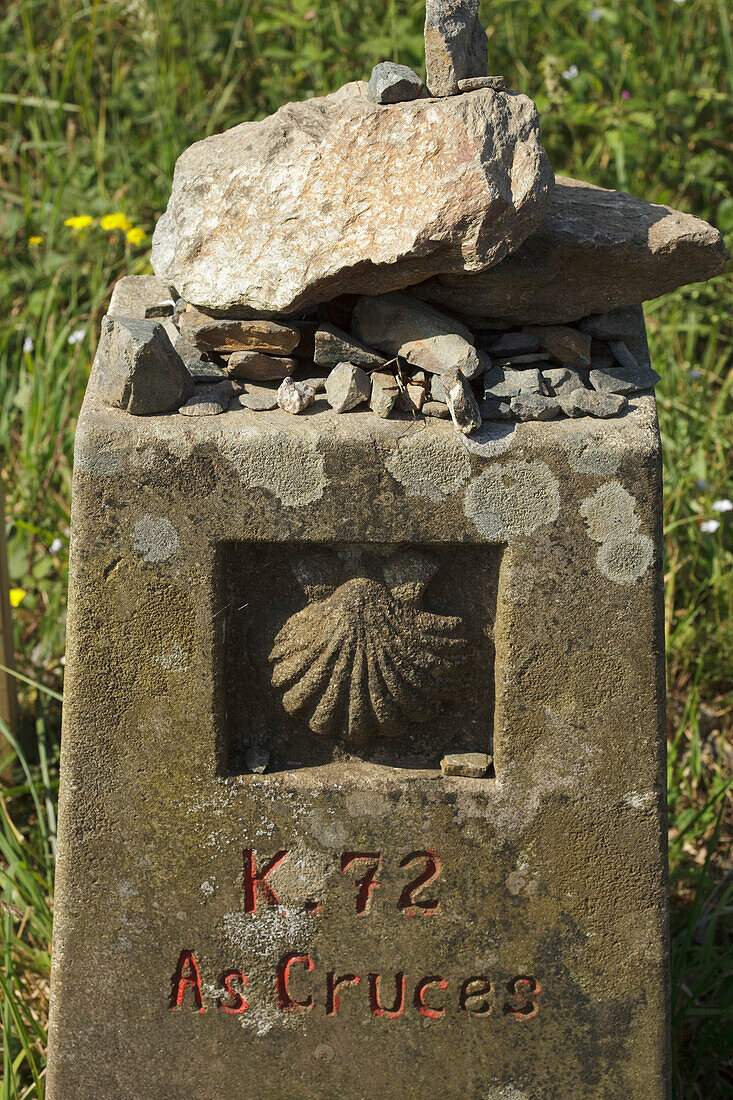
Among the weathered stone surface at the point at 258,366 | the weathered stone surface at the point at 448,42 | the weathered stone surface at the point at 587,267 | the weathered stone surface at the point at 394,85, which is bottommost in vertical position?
the weathered stone surface at the point at 258,366

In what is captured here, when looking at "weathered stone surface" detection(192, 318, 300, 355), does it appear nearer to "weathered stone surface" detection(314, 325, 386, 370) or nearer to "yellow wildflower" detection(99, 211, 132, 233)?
"weathered stone surface" detection(314, 325, 386, 370)

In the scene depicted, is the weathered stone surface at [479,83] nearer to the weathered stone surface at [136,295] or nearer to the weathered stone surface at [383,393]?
the weathered stone surface at [383,393]

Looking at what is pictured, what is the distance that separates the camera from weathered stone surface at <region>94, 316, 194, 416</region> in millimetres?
1593

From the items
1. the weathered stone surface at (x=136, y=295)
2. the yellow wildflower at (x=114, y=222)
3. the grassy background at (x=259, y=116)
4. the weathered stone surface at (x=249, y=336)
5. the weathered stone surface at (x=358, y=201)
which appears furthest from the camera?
the yellow wildflower at (x=114, y=222)

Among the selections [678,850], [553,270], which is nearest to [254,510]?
[553,270]

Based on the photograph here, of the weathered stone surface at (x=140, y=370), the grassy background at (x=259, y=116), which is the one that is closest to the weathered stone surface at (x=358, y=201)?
the weathered stone surface at (x=140, y=370)

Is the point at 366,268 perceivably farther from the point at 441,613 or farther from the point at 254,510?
the point at 441,613

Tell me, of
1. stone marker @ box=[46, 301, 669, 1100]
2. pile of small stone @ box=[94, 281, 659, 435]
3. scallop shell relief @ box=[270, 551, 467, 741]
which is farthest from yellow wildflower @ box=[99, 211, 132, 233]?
scallop shell relief @ box=[270, 551, 467, 741]

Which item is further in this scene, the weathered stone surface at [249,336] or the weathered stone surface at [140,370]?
the weathered stone surface at [249,336]

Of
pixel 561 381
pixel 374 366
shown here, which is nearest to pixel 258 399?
pixel 374 366

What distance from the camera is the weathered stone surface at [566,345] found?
1.77 meters

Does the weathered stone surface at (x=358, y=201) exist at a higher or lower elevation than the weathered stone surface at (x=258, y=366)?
higher

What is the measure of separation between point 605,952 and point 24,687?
1839 mm

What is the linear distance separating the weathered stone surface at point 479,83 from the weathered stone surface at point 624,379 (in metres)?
0.44
